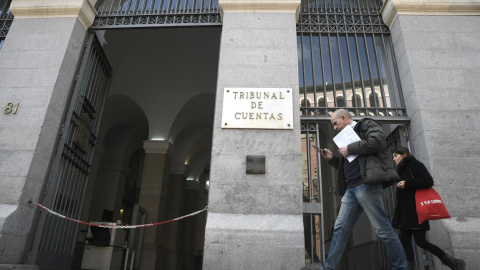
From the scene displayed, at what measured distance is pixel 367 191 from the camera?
3713 mm

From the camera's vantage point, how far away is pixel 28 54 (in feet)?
20.7

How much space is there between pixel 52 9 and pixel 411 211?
7097 millimetres

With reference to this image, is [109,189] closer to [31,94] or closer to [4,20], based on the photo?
[4,20]

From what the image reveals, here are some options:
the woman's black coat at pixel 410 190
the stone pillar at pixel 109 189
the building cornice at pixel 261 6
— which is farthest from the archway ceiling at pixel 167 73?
the woman's black coat at pixel 410 190

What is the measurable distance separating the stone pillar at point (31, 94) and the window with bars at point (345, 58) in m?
4.30

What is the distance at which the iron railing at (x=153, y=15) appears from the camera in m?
6.87

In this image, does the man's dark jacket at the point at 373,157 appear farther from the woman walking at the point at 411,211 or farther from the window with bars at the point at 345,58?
the window with bars at the point at 345,58

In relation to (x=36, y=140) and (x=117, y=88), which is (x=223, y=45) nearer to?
(x=36, y=140)

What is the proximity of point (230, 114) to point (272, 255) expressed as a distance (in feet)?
7.20

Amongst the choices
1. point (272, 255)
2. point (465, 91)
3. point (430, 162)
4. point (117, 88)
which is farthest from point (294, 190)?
point (117, 88)

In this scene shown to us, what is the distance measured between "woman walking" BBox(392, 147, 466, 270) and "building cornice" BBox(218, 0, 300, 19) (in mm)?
3384

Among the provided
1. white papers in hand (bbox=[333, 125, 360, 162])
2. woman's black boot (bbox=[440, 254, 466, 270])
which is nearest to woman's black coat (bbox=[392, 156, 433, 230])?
woman's black boot (bbox=[440, 254, 466, 270])

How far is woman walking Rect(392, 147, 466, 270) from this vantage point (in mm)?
4153

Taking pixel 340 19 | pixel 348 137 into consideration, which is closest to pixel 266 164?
pixel 348 137
